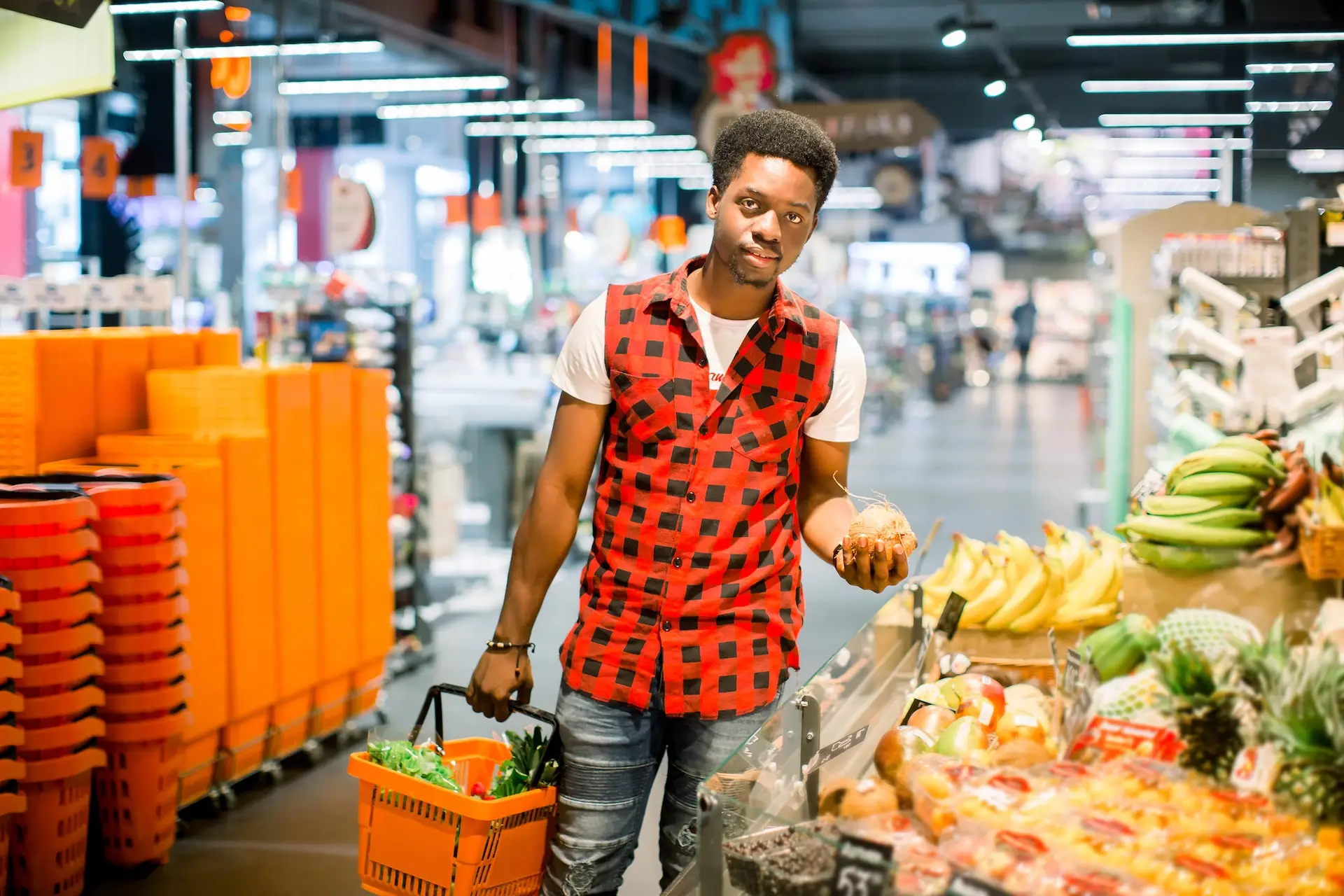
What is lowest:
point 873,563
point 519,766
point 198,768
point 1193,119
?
point 198,768

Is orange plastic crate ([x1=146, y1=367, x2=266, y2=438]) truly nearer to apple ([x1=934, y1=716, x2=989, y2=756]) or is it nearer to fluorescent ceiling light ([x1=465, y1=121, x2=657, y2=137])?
apple ([x1=934, y1=716, x2=989, y2=756])

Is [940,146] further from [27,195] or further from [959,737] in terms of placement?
[959,737]

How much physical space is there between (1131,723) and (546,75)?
1471 centimetres

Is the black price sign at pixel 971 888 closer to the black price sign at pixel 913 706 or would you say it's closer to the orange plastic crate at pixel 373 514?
the black price sign at pixel 913 706

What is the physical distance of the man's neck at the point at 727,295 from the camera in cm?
235

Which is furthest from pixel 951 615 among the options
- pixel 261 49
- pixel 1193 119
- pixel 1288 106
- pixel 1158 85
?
pixel 1193 119

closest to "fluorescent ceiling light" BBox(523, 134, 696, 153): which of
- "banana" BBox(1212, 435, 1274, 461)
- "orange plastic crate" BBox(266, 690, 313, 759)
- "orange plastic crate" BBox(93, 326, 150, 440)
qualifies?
"orange plastic crate" BBox(93, 326, 150, 440)

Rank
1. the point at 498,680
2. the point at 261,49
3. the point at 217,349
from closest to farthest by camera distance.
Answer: the point at 498,680, the point at 217,349, the point at 261,49

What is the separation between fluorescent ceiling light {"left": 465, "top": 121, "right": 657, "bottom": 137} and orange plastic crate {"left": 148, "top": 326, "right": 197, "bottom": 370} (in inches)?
330

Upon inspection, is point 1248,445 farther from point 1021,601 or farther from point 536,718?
point 536,718

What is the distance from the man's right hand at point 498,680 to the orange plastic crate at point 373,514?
317 centimetres

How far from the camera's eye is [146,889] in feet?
13.3

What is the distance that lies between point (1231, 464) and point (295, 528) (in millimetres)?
3293

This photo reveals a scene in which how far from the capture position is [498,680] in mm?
2461
